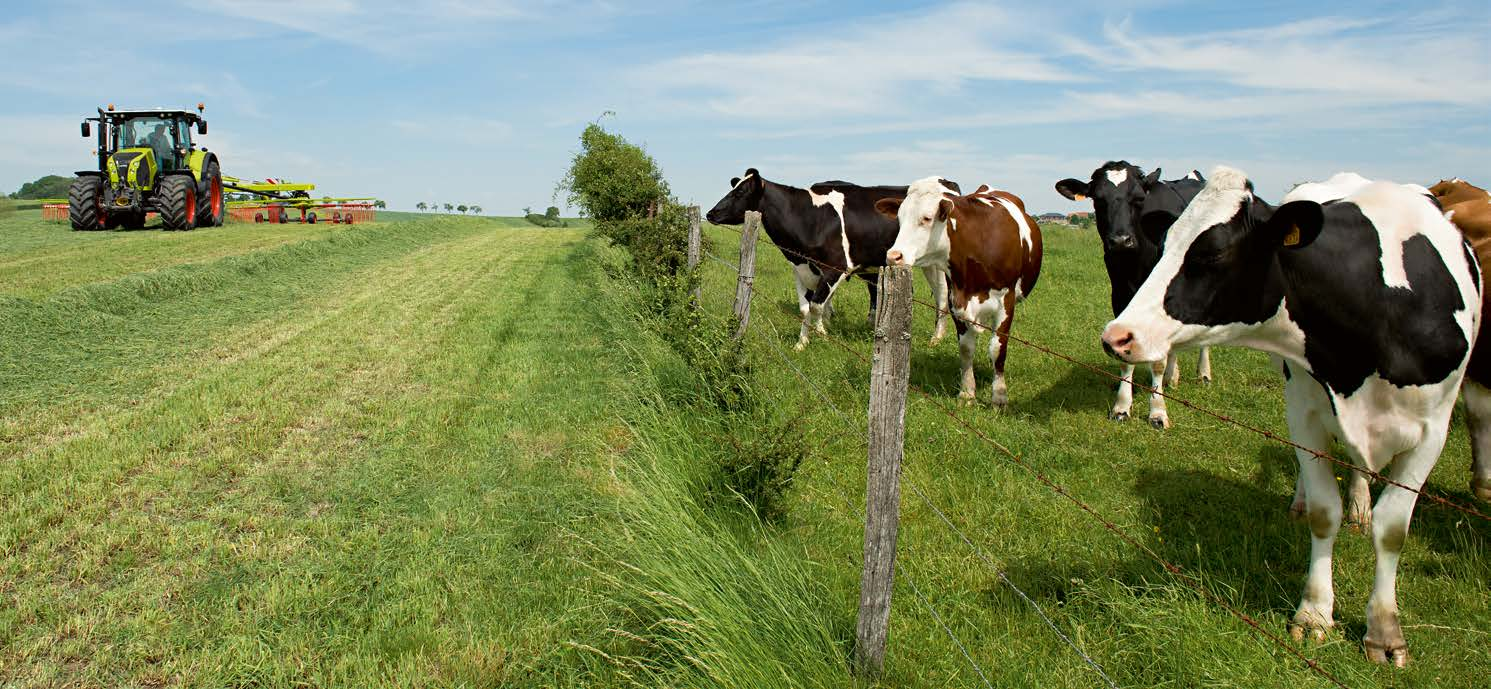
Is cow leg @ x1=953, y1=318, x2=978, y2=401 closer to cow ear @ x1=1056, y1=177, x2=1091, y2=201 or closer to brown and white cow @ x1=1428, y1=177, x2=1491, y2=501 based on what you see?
cow ear @ x1=1056, y1=177, x2=1091, y2=201

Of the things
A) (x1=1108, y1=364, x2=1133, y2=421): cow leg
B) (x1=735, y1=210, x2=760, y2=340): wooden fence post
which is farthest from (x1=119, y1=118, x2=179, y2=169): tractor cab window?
(x1=1108, y1=364, x2=1133, y2=421): cow leg

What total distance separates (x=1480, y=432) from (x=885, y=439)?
12.7 ft

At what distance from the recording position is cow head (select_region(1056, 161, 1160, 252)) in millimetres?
7281

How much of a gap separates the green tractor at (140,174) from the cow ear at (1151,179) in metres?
22.6

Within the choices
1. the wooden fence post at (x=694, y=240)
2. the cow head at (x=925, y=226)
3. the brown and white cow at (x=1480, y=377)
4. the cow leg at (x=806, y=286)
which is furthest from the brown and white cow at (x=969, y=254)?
the brown and white cow at (x=1480, y=377)

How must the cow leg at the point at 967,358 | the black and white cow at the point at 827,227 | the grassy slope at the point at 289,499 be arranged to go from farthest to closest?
the black and white cow at the point at 827,227
the cow leg at the point at 967,358
the grassy slope at the point at 289,499

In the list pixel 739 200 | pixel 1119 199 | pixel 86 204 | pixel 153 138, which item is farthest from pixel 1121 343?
pixel 153 138

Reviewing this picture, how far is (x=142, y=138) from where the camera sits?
22797 mm

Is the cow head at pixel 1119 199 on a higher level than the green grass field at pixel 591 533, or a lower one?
higher

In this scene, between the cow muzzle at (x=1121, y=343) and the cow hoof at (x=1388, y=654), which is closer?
the cow muzzle at (x=1121, y=343)

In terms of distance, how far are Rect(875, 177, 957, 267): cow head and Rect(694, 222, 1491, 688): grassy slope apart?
1.16m

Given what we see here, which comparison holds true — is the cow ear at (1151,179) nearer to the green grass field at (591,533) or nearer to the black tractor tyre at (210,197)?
the green grass field at (591,533)

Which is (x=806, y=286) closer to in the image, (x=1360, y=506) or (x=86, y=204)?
(x=1360, y=506)

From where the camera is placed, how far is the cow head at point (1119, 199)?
7.28 meters
